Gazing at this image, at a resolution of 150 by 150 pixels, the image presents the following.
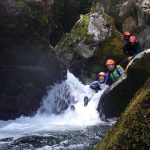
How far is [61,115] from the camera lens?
47.0ft

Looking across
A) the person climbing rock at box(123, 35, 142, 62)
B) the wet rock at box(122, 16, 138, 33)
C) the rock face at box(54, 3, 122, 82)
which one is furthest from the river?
the wet rock at box(122, 16, 138, 33)

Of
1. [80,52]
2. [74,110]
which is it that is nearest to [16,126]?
[74,110]

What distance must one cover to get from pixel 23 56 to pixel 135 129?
35.7 ft

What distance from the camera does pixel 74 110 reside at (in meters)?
14.5

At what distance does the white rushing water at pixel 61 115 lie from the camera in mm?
11875

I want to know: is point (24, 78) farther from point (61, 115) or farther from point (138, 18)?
point (138, 18)

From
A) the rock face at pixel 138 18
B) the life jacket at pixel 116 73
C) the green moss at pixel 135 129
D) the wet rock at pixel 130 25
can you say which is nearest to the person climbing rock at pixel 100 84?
the life jacket at pixel 116 73

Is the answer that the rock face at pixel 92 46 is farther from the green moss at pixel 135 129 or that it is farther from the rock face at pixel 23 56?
the green moss at pixel 135 129

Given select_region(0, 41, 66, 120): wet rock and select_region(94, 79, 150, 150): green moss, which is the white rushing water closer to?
select_region(0, 41, 66, 120): wet rock

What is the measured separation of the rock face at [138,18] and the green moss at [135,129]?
13.0m

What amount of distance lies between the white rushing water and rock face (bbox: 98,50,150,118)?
0.58 meters

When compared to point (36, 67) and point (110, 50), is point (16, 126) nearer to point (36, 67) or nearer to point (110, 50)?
point (36, 67)

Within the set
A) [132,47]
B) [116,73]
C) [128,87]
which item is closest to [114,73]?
[116,73]

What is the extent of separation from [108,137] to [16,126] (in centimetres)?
908
